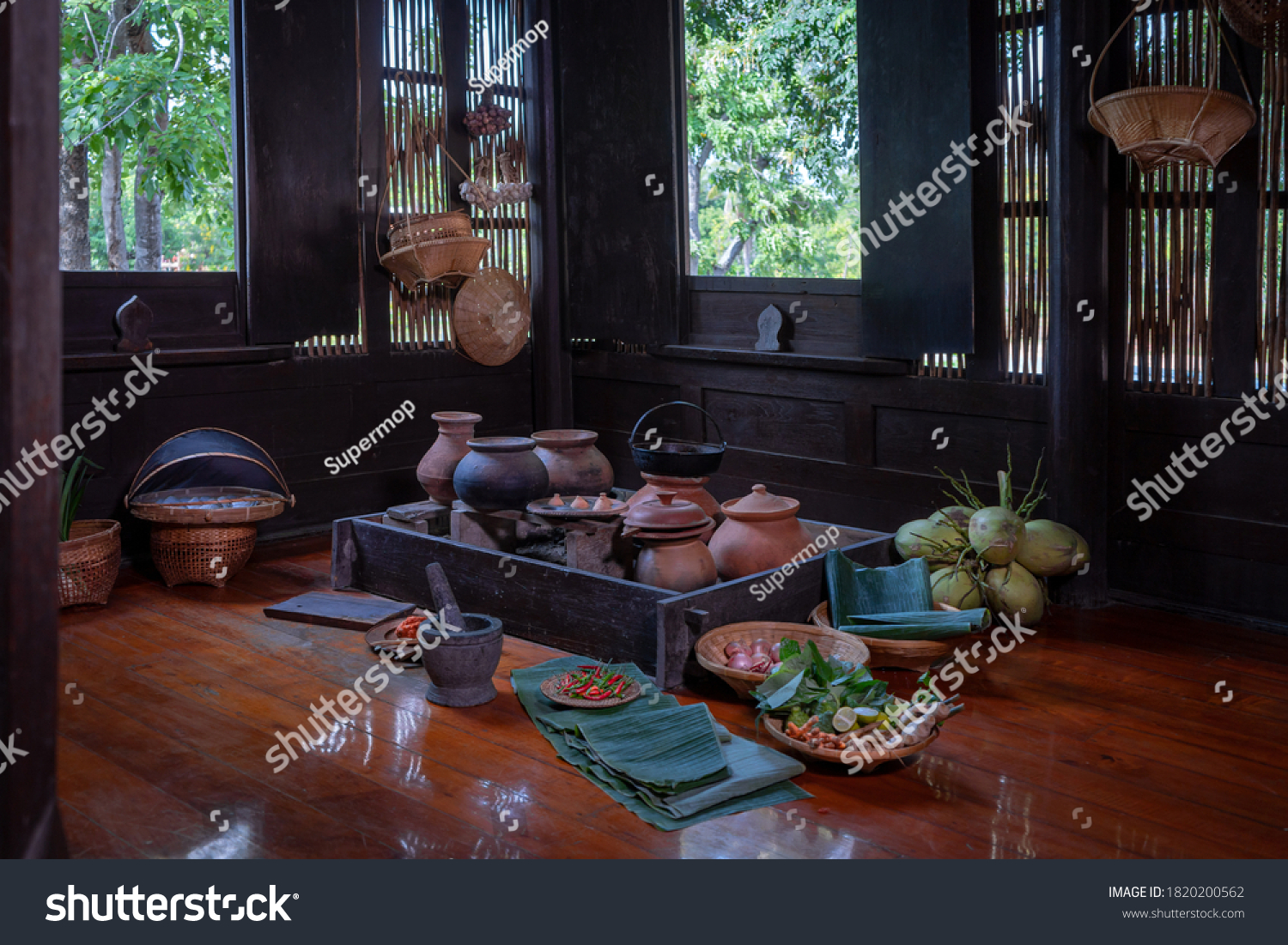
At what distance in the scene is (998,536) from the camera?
4430 mm

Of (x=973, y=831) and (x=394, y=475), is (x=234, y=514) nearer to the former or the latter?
(x=394, y=475)

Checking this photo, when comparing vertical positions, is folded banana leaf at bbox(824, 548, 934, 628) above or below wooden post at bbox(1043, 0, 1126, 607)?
below

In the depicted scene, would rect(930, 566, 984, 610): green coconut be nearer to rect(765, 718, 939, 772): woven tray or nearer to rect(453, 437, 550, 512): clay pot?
rect(765, 718, 939, 772): woven tray

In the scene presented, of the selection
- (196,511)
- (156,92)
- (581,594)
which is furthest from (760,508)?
(156,92)

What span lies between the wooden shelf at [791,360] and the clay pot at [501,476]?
1.65 metres

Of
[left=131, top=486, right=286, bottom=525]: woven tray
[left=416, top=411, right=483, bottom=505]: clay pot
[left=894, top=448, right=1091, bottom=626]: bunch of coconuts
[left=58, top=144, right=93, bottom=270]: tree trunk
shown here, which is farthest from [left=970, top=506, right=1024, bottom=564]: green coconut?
[left=58, top=144, right=93, bottom=270]: tree trunk

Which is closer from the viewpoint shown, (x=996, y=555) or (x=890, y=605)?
(x=890, y=605)

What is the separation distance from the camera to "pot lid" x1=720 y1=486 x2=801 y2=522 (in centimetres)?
428

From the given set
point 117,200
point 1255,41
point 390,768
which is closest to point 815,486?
point 1255,41

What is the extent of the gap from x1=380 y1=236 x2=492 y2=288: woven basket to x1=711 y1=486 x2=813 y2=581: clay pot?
2.59 m

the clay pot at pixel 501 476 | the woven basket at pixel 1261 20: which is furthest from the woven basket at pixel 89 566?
the woven basket at pixel 1261 20

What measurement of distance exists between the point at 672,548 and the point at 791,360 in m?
1.98

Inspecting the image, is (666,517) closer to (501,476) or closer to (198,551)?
(501,476)

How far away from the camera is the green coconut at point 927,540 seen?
4570 millimetres
